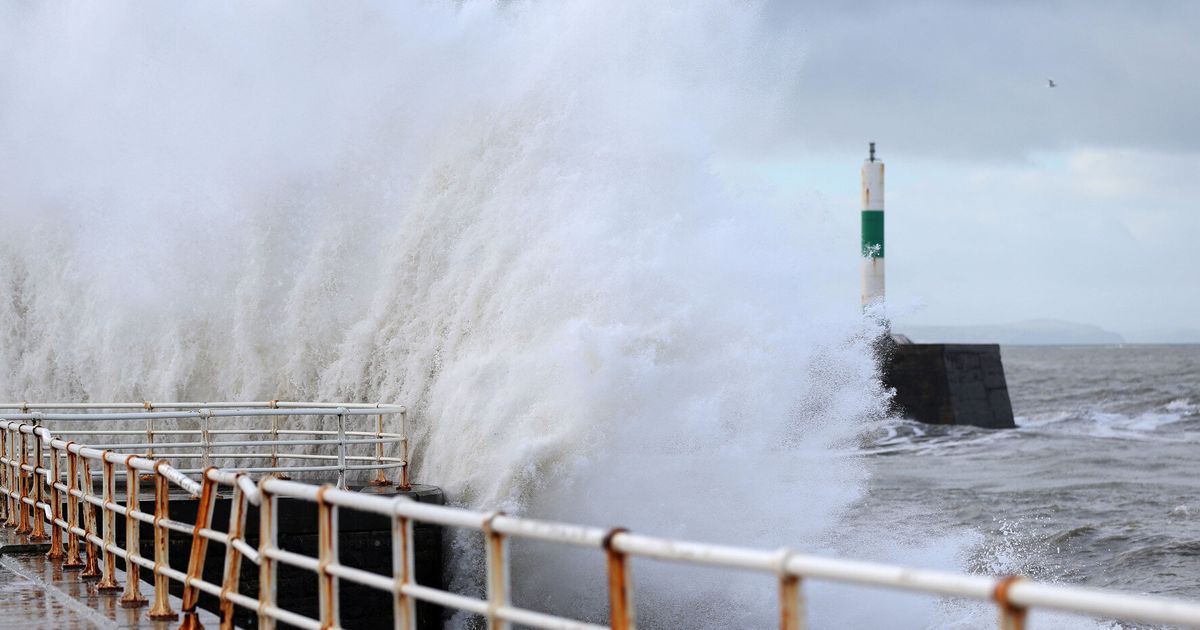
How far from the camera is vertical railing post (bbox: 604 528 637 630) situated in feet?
11.0

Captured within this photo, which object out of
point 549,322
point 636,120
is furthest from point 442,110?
point 549,322

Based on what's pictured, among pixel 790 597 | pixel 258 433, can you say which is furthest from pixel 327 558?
pixel 258 433

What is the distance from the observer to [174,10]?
1872 cm

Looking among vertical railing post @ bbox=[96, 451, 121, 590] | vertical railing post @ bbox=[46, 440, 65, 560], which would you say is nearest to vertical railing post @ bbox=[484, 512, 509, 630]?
vertical railing post @ bbox=[96, 451, 121, 590]

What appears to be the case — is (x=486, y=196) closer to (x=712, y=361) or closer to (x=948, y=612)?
(x=712, y=361)

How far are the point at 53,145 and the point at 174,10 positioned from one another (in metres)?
2.65

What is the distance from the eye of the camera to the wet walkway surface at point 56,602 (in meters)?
6.24

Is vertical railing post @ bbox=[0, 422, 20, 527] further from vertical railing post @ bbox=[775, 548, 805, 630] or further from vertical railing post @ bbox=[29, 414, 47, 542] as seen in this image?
vertical railing post @ bbox=[775, 548, 805, 630]

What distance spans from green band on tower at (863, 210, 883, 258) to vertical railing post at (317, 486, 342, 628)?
30.4 meters

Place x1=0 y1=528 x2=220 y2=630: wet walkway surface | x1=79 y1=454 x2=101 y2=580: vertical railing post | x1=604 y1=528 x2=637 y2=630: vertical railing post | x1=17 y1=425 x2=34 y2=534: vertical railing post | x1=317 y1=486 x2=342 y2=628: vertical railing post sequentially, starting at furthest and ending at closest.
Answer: x1=17 y1=425 x2=34 y2=534: vertical railing post < x1=79 y1=454 x2=101 y2=580: vertical railing post < x1=0 y1=528 x2=220 y2=630: wet walkway surface < x1=317 y1=486 x2=342 y2=628: vertical railing post < x1=604 y1=528 x2=637 y2=630: vertical railing post

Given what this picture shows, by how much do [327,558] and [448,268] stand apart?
1018cm

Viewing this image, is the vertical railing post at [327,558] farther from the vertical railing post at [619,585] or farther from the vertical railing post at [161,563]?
the vertical railing post at [161,563]

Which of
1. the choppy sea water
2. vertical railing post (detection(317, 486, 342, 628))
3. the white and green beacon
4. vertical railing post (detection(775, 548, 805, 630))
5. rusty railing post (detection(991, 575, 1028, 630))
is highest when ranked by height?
the white and green beacon

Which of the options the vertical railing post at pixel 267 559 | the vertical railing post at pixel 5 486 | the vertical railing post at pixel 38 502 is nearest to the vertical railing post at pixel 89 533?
the vertical railing post at pixel 38 502
